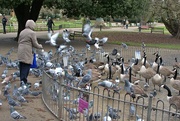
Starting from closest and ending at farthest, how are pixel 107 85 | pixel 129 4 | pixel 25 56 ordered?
1. pixel 107 85
2. pixel 25 56
3. pixel 129 4

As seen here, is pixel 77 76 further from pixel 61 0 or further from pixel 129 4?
pixel 129 4

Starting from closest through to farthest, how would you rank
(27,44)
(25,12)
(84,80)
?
(84,80) < (27,44) < (25,12)

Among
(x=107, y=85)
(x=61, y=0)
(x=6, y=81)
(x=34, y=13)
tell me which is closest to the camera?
(x=107, y=85)

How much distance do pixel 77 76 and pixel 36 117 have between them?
3.18 meters

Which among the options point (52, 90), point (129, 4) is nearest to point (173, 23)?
point (129, 4)

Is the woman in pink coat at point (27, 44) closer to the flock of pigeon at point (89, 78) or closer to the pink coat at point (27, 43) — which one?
the pink coat at point (27, 43)

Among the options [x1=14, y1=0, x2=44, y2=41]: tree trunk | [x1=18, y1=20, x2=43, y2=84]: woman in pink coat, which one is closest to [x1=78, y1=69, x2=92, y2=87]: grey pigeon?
[x1=18, y1=20, x2=43, y2=84]: woman in pink coat

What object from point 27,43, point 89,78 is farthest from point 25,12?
point 89,78

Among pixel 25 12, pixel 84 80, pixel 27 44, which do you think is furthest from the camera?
pixel 25 12

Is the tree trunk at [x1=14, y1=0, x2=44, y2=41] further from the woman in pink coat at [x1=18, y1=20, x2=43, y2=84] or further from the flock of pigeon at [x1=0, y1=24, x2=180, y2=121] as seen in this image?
the woman in pink coat at [x1=18, y1=20, x2=43, y2=84]

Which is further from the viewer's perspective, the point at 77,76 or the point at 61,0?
the point at 61,0

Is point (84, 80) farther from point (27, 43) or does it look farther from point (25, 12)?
point (25, 12)

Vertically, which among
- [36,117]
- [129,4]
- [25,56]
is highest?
[129,4]

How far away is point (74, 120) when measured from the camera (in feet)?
22.3
